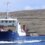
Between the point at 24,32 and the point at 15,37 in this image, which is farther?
the point at 24,32

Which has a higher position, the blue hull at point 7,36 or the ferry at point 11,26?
the ferry at point 11,26

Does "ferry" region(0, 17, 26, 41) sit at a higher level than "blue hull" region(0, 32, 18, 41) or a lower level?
higher

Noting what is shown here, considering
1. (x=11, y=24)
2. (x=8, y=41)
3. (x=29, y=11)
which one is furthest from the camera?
(x=29, y=11)

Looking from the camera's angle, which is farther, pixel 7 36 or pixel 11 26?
pixel 11 26

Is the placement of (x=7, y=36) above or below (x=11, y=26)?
below

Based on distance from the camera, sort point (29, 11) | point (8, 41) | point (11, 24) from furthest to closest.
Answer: point (29, 11) < point (11, 24) < point (8, 41)

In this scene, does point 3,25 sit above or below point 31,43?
above

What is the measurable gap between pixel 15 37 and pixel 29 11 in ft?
50.8

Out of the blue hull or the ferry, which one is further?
the ferry

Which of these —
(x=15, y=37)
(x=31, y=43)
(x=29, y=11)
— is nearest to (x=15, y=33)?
(x=15, y=37)

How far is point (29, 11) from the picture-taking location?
21719 millimetres

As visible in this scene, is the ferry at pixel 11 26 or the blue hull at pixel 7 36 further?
the ferry at pixel 11 26

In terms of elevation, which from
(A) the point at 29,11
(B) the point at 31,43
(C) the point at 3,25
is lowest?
(B) the point at 31,43

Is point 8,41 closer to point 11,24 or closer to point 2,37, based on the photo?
point 2,37
